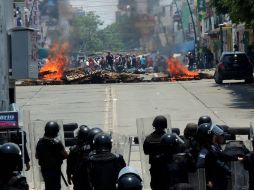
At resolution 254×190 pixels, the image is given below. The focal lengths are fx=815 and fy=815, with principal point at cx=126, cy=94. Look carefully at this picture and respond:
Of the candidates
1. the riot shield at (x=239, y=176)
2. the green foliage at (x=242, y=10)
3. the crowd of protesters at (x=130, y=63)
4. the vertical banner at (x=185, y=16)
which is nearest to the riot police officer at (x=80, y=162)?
the riot shield at (x=239, y=176)

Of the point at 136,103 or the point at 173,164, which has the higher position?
the point at 173,164

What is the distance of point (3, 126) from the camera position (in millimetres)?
10547

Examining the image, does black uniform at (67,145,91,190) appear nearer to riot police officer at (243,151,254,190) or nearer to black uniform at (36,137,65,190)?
black uniform at (36,137,65,190)

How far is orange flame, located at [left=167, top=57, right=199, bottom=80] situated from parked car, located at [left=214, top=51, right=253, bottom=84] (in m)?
6.71

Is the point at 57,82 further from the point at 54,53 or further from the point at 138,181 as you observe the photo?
the point at 138,181

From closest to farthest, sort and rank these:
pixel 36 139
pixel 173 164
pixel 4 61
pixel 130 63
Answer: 1. pixel 173 164
2. pixel 4 61
3. pixel 36 139
4. pixel 130 63

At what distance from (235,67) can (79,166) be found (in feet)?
96.0

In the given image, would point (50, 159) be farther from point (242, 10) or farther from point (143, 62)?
point (143, 62)

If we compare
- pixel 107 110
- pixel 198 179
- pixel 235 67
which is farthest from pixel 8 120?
pixel 235 67

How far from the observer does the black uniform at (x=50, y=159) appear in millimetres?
11141

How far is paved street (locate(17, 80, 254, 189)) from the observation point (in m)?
23.9

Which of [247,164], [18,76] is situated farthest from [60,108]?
[247,164]

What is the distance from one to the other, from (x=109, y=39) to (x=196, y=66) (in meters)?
44.5

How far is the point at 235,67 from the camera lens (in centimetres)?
3819
